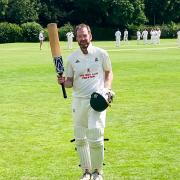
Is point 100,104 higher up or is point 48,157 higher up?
point 100,104

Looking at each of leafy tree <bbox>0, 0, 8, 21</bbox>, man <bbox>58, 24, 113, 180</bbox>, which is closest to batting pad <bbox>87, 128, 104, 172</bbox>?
man <bbox>58, 24, 113, 180</bbox>

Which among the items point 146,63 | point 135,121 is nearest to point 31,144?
point 135,121

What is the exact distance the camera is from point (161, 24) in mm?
98188

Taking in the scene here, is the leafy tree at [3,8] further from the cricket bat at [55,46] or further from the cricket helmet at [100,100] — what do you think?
the cricket helmet at [100,100]

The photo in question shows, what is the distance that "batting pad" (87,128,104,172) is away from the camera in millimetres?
7691

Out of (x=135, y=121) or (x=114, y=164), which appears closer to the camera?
(x=114, y=164)

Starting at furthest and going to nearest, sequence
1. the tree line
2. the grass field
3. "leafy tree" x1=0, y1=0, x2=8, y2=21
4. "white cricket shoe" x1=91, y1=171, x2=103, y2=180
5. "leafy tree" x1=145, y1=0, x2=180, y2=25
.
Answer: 1. "leafy tree" x1=145, y1=0, x2=180, y2=25
2. the tree line
3. "leafy tree" x1=0, y1=0, x2=8, y2=21
4. the grass field
5. "white cricket shoe" x1=91, y1=171, x2=103, y2=180

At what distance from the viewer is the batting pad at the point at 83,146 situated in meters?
8.02

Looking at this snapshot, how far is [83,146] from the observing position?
8.11 meters

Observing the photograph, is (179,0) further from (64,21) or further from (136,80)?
(136,80)

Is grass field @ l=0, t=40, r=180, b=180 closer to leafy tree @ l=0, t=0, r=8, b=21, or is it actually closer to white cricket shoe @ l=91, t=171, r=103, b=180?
white cricket shoe @ l=91, t=171, r=103, b=180

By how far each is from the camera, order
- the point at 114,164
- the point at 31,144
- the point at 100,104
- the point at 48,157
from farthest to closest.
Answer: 1. the point at 31,144
2. the point at 48,157
3. the point at 114,164
4. the point at 100,104

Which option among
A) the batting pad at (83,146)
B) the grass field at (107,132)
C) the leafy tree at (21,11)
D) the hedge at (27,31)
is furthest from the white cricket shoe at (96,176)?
the leafy tree at (21,11)

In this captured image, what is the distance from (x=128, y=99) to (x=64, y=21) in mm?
77895
